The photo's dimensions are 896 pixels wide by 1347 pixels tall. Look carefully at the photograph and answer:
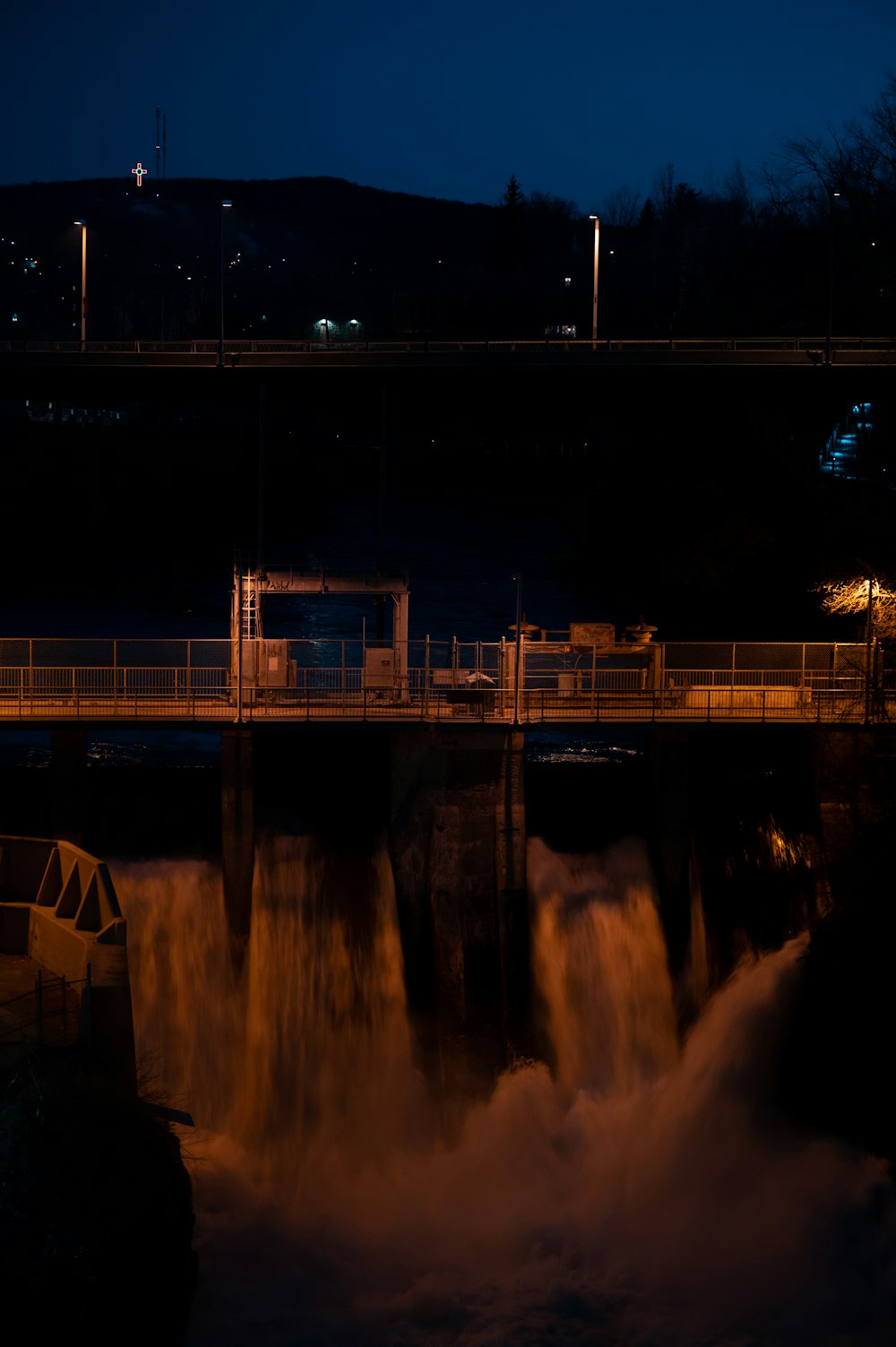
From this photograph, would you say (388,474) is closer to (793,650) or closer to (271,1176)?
(793,650)

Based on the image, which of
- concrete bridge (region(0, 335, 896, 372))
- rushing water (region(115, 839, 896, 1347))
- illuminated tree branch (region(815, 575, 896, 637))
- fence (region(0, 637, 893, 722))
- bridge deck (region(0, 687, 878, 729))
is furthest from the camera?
concrete bridge (region(0, 335, 896, 372))

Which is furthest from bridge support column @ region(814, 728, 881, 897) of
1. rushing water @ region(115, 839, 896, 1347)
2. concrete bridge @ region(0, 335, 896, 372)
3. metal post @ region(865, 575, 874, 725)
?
concrete bridge @ region(0, 335, 896, 372)

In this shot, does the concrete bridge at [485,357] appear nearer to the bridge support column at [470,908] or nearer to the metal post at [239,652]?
the metal post at [239,652]

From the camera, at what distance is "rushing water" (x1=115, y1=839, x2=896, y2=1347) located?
30.0 meters

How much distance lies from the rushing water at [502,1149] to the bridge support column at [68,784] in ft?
6.30

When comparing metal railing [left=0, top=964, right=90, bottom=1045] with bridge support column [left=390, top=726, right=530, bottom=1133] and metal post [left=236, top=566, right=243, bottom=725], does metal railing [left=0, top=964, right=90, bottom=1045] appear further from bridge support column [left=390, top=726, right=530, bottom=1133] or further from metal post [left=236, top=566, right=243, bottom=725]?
bridge support column [left=390, top=726, right=530, bottom=1133]

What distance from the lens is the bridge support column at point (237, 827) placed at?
37906 millimetres

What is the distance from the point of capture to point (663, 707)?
39500 millimetres

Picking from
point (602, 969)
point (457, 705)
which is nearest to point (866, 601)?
point (602, 969)

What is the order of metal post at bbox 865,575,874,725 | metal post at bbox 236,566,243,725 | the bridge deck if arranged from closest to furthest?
metal post at bbox 236,566,243,725 → the bridge deck → metal post at bbox 865,575,874,725

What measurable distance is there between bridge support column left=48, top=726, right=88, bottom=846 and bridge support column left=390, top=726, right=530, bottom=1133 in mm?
7824

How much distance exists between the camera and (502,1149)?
115 feet

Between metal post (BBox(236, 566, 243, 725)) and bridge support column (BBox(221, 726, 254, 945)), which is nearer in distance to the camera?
metal post (BBox(236, 566, 243, 725))

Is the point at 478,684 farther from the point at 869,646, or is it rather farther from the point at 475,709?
the point at 869,646
